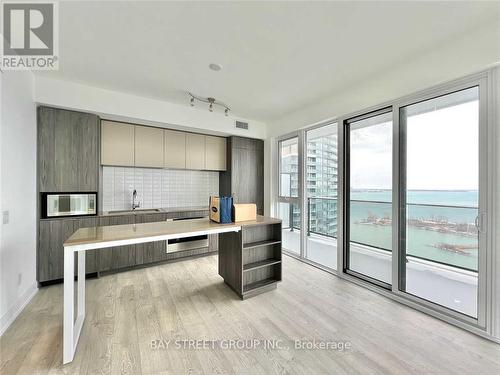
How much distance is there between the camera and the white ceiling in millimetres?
1688

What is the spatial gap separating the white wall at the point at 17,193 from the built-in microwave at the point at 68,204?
0.42ft

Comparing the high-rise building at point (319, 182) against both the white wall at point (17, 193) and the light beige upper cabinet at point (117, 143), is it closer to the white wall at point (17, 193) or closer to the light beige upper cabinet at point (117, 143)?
the light beige upper cabinet at point (117, 143)

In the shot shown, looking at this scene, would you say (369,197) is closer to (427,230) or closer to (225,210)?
(427,230)

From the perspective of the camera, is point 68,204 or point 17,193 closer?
point 17,193

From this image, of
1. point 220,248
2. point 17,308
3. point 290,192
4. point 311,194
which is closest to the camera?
point 17,308

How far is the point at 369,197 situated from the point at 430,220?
726 mm

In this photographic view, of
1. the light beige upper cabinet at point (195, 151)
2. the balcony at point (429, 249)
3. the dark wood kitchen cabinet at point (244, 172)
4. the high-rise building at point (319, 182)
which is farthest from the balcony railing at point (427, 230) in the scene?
the light beige upper cabinet at point (195, 151)

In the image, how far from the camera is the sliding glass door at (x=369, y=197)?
9.05 feet

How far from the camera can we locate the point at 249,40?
6.68 ft

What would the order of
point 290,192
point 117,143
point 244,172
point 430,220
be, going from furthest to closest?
point 244,172, point 290,192, point 117,143, point 430,220

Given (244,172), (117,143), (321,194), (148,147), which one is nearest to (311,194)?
(321,194)

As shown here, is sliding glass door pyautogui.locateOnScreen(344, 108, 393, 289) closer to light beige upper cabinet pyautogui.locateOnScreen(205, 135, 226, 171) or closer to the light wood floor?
the light wood floor

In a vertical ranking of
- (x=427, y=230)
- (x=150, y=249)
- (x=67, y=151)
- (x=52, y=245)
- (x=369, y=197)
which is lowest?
(x=150, y=249)

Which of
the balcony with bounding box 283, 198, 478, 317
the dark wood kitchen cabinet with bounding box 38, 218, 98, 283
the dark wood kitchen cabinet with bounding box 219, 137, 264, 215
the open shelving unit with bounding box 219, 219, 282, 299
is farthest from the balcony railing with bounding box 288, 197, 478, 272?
the dark wood kitchen cabinet with bounding box 38, 218, 98, 283
